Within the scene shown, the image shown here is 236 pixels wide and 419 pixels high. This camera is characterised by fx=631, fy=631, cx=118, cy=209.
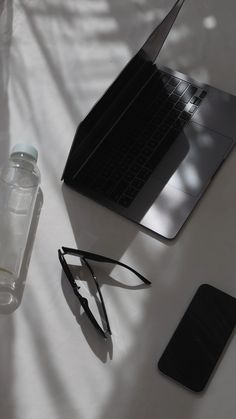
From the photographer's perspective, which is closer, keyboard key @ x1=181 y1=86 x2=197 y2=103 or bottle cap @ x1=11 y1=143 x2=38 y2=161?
bottle cap @ x1=11 y1=143 x2=38 y2=161

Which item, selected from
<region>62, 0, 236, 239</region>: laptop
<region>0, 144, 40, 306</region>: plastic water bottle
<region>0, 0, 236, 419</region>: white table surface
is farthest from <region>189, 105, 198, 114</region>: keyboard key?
<region>0, 144, 40, 306</region>: plastic water bottle

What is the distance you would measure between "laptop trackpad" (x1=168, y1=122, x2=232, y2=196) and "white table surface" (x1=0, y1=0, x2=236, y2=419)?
0.08 feet

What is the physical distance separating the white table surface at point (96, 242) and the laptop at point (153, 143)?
1.3 inches

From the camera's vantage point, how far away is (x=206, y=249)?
1224mm

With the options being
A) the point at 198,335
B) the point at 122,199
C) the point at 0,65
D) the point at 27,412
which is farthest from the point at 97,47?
the point at 27,412

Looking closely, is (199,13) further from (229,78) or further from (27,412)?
(27,412)

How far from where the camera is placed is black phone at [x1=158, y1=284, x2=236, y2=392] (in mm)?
→ 1065

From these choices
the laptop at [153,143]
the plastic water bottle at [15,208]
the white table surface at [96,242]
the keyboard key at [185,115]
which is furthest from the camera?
the keyboard key at [185,115]

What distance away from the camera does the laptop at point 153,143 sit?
1256mm

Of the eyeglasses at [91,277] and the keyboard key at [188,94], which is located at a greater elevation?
the keyboard key at [188,94]

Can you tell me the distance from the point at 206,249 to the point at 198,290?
97 millimetres

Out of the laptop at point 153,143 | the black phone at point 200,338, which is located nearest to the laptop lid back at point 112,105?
the laptop at point 153,143

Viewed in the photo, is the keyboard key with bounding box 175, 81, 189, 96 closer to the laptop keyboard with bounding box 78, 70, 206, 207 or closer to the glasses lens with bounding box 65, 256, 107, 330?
the laptop keyboard with bounding box 78, 70, 206, 207

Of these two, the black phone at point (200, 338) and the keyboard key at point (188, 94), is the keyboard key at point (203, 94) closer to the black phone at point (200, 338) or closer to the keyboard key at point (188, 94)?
the keyboard key at point (188, 94)
